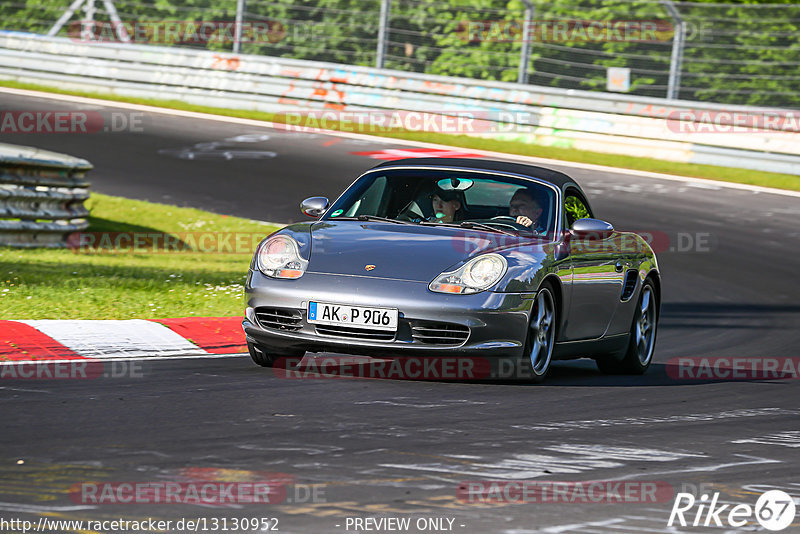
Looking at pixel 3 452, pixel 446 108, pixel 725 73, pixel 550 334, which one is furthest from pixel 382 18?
pixel 3 452

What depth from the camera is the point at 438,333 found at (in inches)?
298

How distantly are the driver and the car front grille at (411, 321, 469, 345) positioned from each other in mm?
1192

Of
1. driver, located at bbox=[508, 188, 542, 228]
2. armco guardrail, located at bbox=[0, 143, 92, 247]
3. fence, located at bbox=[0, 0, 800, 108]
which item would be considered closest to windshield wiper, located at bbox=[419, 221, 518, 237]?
driver, located at bbox=[508, 188, 542, 228]

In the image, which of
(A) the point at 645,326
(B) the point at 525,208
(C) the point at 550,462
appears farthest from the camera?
(A) the point at 645,326

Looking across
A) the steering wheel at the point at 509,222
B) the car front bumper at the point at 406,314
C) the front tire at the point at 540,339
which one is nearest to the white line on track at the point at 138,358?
the car front bumper at the point at 406,314

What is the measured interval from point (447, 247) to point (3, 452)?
10.7 ft

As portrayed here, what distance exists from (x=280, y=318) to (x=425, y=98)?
16400 mm

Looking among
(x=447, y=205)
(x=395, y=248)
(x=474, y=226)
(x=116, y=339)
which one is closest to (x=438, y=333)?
(x=395, y=248)

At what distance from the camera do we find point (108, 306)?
1008cm

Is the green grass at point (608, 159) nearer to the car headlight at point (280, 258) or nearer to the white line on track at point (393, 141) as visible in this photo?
the white line on track at point (393, 141)

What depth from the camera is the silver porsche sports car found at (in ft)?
24.8

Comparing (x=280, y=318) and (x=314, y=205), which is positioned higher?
(x=314, y=205)

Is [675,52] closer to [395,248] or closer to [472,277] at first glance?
[395,248]

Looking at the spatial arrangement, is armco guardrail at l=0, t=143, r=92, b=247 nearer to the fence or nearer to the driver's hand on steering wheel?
the driver's hand on steering wheel
